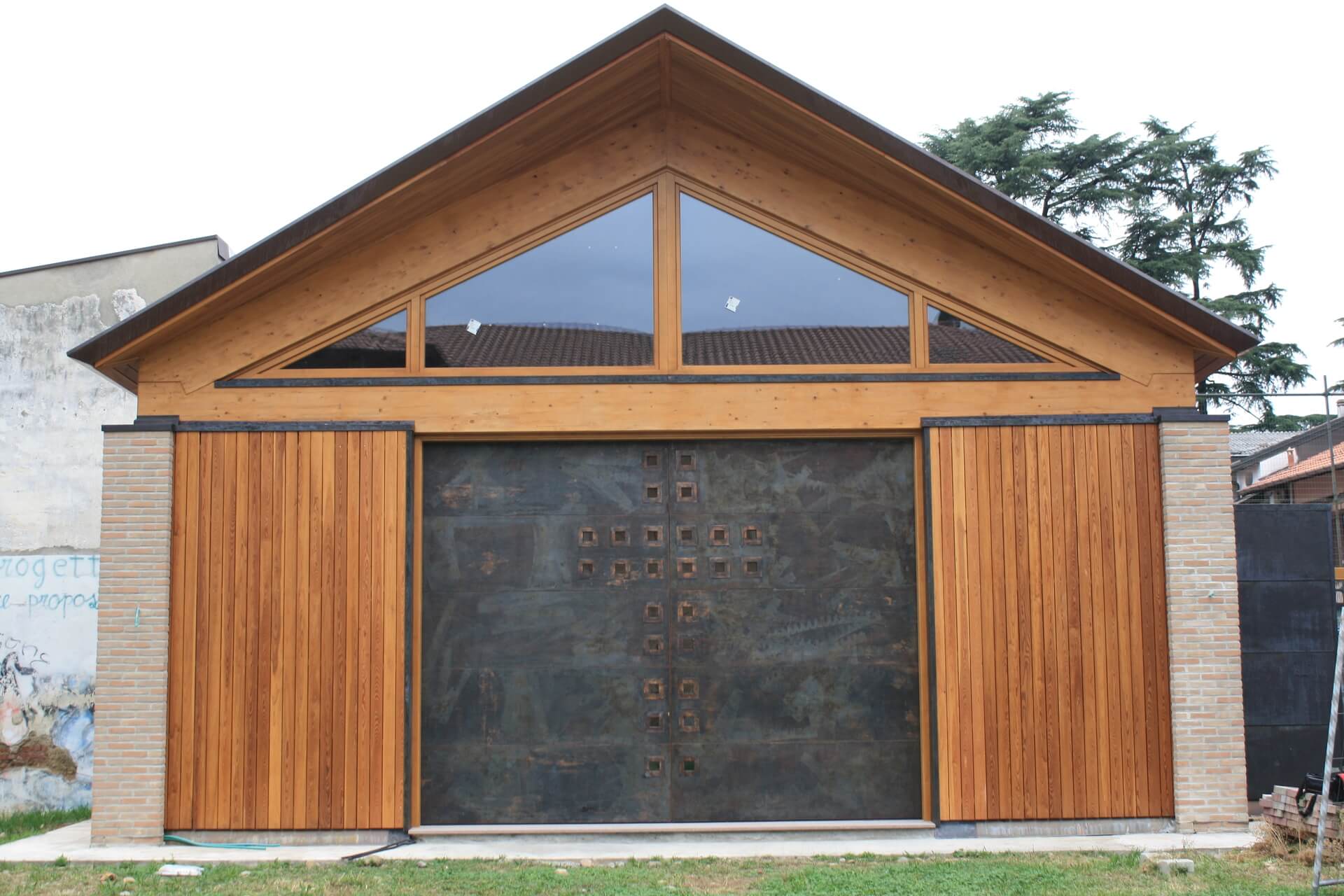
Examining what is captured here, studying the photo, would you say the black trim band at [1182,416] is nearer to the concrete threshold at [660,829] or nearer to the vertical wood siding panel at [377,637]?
the concrete threshold at [660,829]

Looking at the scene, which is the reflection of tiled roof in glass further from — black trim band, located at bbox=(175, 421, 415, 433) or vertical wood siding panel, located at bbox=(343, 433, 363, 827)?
vertical wood siding panel, located at bbox=(343, 433, 363, 827)

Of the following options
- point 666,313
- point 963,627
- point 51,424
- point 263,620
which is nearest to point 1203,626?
point 963,627

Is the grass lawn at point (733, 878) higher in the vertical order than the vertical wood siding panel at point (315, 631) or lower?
lower

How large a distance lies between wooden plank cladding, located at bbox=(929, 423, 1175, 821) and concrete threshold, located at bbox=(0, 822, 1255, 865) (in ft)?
1.08

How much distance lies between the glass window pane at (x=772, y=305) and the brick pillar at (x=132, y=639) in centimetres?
449

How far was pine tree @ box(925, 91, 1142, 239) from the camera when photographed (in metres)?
32.5

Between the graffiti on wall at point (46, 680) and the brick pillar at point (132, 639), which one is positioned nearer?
the brick pillar at point (132, 639)

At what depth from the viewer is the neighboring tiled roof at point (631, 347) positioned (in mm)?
9703

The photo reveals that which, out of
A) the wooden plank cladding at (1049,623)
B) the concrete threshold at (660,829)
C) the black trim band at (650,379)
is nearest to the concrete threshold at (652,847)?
the concrete threshold at (660,829)

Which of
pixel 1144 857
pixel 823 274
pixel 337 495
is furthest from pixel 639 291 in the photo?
pixel 1144 857

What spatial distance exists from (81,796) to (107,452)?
15.9ft

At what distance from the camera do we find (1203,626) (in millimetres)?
9336

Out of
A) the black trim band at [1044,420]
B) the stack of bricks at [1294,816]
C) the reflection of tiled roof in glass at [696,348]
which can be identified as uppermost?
the reflection of tiled roof in glass at [696,348]

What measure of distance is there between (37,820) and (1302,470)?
17.1m
